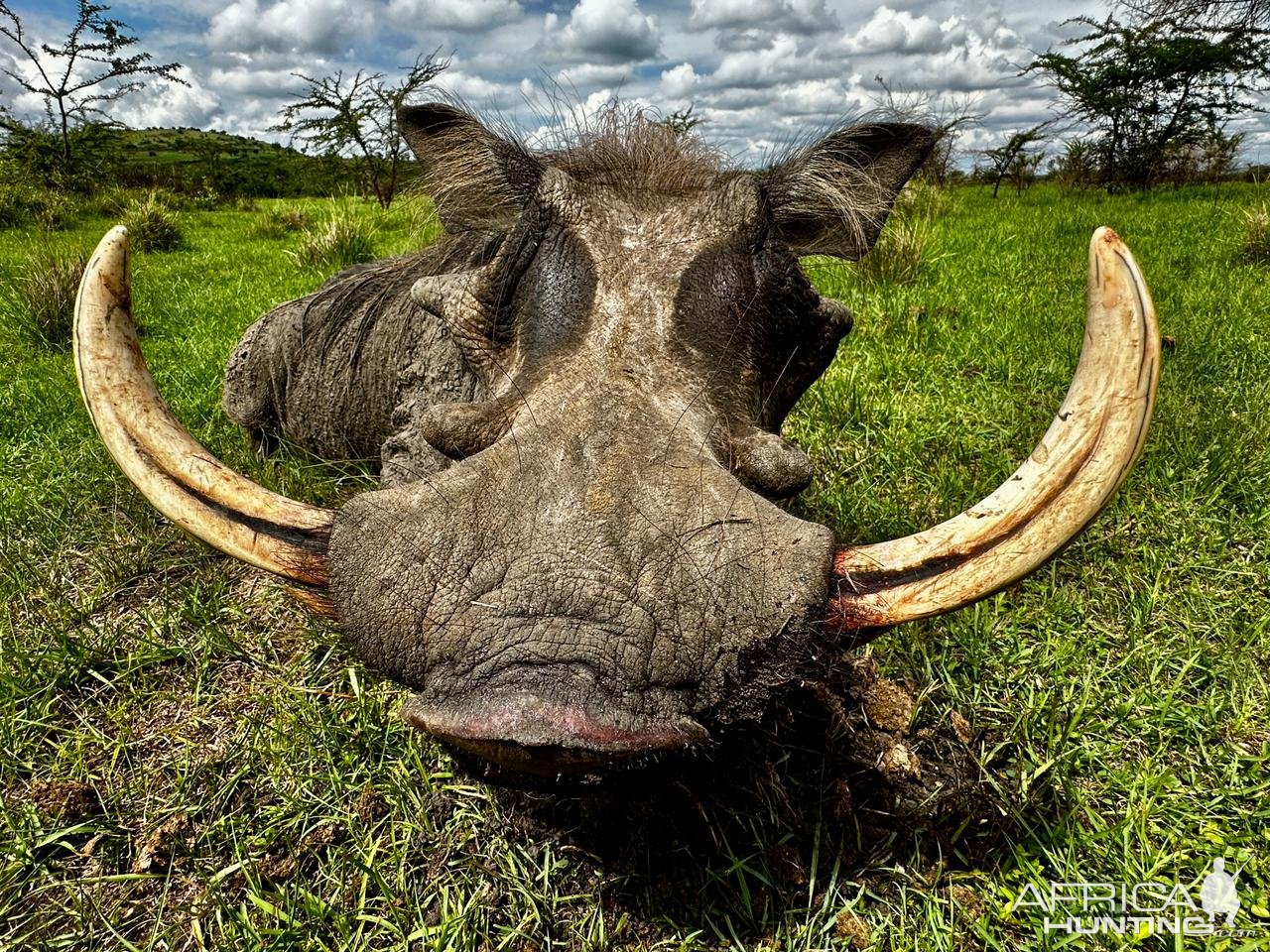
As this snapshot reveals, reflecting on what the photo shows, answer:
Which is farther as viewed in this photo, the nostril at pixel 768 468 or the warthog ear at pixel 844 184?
the warthog ear at pixel 844 184

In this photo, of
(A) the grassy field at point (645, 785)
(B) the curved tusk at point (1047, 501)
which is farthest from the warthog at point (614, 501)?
(A) the grassy field at point (645, 785)

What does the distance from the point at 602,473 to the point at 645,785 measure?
0.71 metres

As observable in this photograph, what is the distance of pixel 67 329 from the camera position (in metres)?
6.03

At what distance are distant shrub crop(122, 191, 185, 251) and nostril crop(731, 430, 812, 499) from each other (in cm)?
1171

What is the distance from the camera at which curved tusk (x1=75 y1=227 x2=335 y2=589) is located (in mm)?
1483

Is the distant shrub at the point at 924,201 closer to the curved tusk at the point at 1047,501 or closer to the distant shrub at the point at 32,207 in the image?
the curved tusk at the point at 1047,501

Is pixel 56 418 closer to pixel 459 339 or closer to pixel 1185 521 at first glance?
pixel 459 339

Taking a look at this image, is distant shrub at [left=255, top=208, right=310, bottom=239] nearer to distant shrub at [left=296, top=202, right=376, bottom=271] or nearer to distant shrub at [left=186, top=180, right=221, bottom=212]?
distant shrub at [left=296, top=202, right=376, bottom=271]

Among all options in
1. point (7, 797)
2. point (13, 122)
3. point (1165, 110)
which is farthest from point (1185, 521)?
point (13, 122)

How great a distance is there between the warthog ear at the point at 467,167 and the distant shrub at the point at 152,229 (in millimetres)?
10021

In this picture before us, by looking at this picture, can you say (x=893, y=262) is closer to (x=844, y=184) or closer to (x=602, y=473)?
(x=844, y=184)

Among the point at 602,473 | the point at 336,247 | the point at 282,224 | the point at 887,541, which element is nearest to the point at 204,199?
the point at 282,224

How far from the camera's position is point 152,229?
11164 mm

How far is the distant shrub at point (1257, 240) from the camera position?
7238 mm
